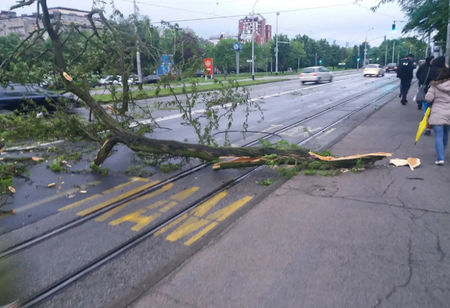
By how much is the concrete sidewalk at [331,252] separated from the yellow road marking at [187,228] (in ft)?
1.29

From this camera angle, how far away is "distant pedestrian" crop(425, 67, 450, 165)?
603cm

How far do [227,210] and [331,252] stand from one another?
5.01 feet

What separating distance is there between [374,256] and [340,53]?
3855 inches

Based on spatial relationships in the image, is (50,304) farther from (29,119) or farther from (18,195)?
(29,119)

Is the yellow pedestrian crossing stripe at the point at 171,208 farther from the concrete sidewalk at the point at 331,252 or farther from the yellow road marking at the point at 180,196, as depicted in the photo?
the concrete sidewalk at the point at 331,252

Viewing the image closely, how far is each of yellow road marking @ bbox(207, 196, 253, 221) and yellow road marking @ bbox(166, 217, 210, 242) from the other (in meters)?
0.16

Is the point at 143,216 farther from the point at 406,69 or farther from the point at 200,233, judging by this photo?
the point at 406,69

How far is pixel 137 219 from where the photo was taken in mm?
4352

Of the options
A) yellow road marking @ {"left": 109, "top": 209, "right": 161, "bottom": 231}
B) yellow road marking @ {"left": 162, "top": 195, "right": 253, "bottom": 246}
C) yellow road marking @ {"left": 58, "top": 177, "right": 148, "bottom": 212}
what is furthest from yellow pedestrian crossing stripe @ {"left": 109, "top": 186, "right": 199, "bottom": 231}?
yellow road marking @ {"left": 58, "top": 177, "right": 148, "bottom": 212}

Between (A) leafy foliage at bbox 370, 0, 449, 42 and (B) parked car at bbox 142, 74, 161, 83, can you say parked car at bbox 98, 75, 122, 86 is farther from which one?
(A) leafy foliage at bbox 370, 0, 449, 42

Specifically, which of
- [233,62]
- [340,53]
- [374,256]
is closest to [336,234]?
[374,256]

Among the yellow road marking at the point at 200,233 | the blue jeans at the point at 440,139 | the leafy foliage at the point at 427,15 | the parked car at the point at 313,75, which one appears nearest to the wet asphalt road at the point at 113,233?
the yellow road marking at the point at 200,233

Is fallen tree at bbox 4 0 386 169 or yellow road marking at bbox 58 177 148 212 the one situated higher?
fallen tree at bbox 4 0 386 169

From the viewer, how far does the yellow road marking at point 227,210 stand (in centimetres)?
438
